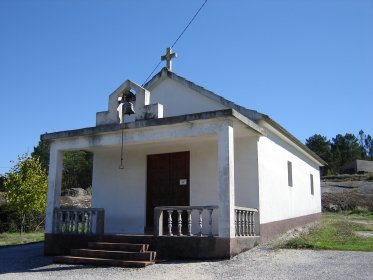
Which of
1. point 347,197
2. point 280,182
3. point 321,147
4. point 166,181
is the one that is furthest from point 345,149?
point 166,181

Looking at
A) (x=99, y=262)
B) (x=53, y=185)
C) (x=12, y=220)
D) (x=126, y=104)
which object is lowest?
(x=99, y=262)

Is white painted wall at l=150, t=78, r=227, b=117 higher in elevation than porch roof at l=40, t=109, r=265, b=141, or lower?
higher

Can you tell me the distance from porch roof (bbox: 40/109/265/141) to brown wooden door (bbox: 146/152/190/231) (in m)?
2.64

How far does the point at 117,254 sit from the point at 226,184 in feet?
10.0

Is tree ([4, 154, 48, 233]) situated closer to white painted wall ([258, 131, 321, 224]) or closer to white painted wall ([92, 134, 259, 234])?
white painted wall ([92, 134, 259, 234])

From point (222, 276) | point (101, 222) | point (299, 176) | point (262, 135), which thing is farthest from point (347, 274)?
point (299, 176)

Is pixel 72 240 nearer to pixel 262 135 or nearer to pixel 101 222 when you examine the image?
pixel 101 222

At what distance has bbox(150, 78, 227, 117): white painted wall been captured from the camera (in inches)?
523

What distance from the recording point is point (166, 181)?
13227 millimetres

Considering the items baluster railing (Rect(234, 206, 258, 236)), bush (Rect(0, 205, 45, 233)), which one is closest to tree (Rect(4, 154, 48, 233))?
bush (Rect(0, 205, 45, 233))

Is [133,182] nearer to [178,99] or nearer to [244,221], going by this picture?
[178,99]

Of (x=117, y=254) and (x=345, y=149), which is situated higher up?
(x=345, y=149)

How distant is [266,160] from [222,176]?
11.3 feet

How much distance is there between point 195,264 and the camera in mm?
9023
